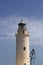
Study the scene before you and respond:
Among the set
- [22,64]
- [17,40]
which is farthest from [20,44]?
[22,64]

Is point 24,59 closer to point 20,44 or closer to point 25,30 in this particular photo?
point 20,44

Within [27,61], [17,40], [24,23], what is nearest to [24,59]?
[27,61]

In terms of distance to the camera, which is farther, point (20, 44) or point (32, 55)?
point (32, 55)

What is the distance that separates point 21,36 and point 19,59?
3.34 m

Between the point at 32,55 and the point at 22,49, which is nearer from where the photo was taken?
the point at 22,49

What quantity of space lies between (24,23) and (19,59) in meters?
5.37

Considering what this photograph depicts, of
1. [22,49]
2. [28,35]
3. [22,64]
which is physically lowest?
[22,64]

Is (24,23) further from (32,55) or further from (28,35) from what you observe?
(32,55)

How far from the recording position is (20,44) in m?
32.7

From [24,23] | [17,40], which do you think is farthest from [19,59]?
[24,23]

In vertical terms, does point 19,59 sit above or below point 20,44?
below

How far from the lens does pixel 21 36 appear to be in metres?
32.8

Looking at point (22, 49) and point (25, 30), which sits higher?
point (25, 30)

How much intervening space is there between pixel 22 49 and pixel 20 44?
78cm
